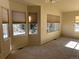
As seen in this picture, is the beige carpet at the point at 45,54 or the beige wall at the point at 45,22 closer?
the beige carpet at the point at 45,54

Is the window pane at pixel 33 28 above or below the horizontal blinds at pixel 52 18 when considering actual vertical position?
below

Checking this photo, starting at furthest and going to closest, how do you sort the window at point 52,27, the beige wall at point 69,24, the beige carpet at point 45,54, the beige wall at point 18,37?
the beige wall at point 69,24 < the window at point 52,27 < the beige wall at point 18,37 < the beige carpet at point 45,54

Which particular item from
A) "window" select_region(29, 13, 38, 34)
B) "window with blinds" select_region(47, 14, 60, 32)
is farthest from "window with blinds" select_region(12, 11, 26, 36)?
"window with blinds" select_region(47, 14, 60, 32)

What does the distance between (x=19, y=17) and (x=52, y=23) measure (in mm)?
2986

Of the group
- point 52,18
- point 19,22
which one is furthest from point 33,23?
point 52,18

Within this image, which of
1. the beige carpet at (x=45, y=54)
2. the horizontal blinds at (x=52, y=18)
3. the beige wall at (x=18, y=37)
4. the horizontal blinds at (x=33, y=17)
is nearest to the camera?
the beige carpet at (x=45, y=54)

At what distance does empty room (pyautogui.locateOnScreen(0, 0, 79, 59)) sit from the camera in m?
3.72

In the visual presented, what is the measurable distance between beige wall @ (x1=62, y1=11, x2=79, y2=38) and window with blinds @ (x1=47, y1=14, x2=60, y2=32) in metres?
0.80

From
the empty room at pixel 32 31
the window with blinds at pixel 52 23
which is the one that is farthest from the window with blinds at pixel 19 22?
the window with blinds at pixel 52 23

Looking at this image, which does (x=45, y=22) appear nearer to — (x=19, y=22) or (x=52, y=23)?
(x=52, y=23)

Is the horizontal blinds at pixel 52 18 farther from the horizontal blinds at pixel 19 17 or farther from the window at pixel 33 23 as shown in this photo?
the horizontal blinds at pixel 19 17

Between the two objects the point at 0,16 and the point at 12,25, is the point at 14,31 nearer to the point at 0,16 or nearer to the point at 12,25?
the point at 12,25

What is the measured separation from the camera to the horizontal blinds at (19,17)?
14.9ft

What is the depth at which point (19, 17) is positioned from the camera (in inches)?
189
